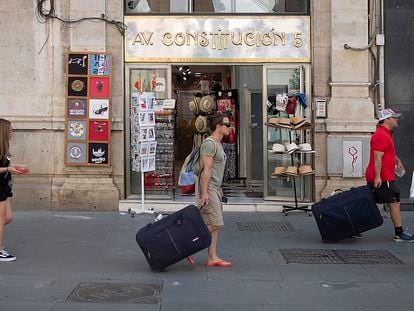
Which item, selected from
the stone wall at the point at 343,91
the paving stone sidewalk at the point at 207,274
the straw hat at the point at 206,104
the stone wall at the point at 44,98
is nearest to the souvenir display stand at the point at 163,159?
the stone wall at the point at 44,98

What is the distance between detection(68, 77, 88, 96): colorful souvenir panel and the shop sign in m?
0.97

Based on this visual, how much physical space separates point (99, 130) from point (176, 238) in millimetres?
4709

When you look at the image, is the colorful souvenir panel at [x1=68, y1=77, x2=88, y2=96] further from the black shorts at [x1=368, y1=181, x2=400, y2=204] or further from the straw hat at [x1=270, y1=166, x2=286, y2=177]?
the black shorts at [x1=368, y1=181, x2=400, y2=204]

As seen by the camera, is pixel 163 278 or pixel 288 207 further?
pixel 288 207

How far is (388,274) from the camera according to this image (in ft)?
23.6

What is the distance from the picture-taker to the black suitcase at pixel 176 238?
22.7 feet

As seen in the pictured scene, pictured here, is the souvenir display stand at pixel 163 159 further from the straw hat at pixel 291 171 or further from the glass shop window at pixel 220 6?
the straw hat at pixel 291 171

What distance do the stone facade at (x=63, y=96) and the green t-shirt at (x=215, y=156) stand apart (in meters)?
4.15

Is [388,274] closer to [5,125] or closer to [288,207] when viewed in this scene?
[288,207]

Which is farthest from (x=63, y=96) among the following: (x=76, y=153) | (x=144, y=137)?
(x=144, y=137)

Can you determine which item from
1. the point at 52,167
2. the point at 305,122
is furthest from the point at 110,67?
the point at 305,122

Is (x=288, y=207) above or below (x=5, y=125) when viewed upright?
below

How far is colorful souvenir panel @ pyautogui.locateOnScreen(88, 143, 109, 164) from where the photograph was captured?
1112cm

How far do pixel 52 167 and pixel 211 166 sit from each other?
4862 mm
